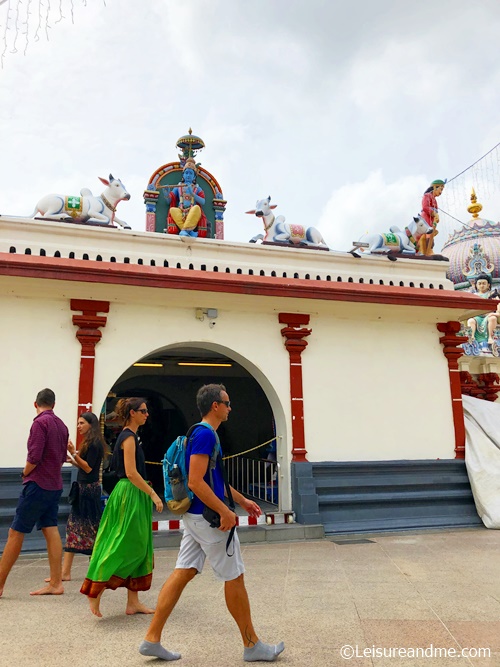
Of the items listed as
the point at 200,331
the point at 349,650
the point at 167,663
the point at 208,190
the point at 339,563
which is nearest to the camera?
the point at 167,663

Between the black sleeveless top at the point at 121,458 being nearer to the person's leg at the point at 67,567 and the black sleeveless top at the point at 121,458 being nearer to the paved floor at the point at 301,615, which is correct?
the paved floor at the point at 301,615

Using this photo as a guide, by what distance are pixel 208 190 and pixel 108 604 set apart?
7.69 meters

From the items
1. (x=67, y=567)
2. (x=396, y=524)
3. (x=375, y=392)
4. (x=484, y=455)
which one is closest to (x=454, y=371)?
(x=484, y=455)

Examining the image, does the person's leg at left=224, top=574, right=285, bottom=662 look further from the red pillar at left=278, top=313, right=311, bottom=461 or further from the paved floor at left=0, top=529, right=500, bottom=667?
the red pillar at left=278, top=313, right=311, bottom=461

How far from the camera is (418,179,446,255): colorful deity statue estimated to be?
9.76 m

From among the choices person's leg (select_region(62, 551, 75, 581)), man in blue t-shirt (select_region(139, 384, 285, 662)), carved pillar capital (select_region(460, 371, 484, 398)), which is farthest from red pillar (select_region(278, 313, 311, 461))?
carved pillar capital (select_region(460, 371, 484, 398))

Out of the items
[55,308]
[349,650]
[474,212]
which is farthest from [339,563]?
[474,212]

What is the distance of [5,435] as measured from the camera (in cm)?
652

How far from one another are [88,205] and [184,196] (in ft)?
6.23

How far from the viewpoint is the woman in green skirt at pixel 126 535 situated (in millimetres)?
3736

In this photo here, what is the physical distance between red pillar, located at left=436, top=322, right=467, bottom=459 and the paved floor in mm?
2836

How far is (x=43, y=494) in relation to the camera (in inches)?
173

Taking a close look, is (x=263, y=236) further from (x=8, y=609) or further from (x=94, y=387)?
(x=8, y=609)

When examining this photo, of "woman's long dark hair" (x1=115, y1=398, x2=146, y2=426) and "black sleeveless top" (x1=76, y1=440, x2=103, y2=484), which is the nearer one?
"woman's long dark hair" (x1=115, y1=398, x2=146, y2=426)
